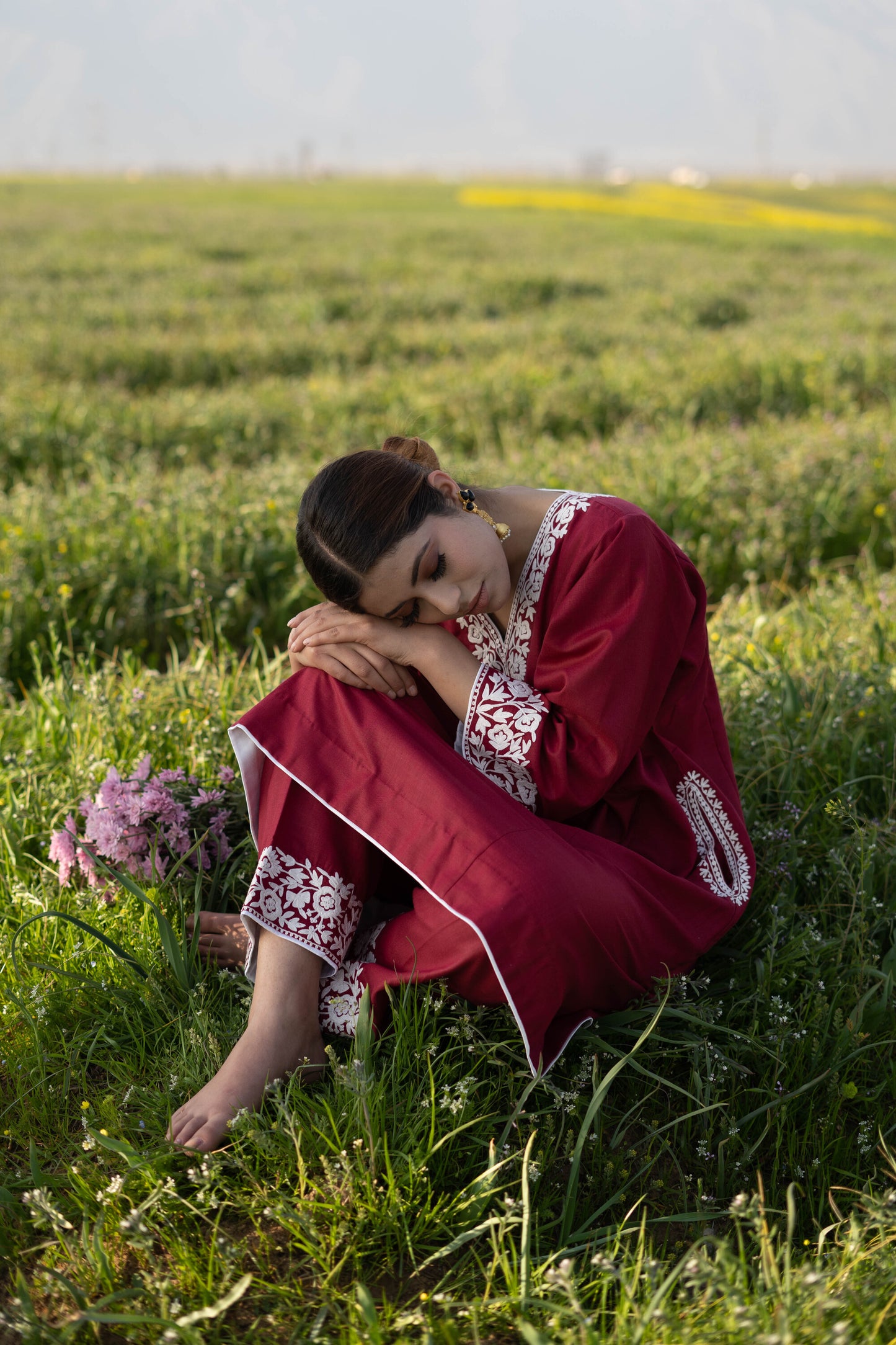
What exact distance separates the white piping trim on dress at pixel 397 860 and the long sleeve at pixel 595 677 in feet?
0.95

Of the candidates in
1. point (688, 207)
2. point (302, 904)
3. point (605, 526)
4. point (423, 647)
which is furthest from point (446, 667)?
point (688, 207)

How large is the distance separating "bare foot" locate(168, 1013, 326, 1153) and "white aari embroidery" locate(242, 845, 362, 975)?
0.15 meters

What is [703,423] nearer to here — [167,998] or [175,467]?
[175,467]

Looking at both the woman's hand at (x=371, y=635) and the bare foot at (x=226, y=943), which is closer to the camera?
the woman's hand at (x=371, y=635)

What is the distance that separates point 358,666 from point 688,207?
42702 mm

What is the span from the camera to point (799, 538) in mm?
4508

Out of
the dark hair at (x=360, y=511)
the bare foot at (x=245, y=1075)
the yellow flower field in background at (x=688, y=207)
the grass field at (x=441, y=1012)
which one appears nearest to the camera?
the grass field at (x=441, y=1012)

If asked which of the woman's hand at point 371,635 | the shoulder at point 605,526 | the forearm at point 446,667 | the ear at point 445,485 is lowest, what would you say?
the forearm at point 446,667

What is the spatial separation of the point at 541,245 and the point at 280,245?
5.05 metres

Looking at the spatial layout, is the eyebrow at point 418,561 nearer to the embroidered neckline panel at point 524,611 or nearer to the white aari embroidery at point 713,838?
the embroidered neckline panel at point 524,611

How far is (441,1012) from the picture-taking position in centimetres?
196

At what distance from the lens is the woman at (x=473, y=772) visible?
1809 millimetres

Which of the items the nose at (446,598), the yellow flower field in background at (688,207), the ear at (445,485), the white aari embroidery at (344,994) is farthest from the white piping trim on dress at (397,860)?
the yellow flower field in background at (688,207)

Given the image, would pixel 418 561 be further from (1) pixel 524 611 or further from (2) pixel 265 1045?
(2) pixel 265 1045
